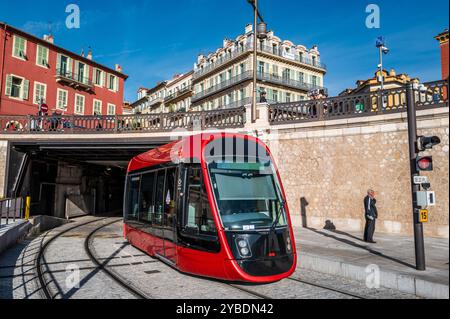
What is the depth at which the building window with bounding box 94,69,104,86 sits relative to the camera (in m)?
36.4

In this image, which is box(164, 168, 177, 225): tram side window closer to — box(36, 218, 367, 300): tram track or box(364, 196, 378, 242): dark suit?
box(36, 218, 367, 300): tram track

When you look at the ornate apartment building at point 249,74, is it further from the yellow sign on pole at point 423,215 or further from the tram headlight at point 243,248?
the tram headlight at point 243,248

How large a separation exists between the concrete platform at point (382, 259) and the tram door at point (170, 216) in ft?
10.5

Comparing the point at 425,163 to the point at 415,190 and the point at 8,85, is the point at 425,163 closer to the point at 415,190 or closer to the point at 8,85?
the point at 415,190

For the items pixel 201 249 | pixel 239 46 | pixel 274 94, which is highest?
pixel 239 46

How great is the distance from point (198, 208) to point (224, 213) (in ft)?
1.88

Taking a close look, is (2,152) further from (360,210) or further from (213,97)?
(213,97)

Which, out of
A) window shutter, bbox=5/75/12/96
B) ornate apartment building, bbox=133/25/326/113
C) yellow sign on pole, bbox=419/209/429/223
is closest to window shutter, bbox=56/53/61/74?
window shutter, bbox=5/75/12/96

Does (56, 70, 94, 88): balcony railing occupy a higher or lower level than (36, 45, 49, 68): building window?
lower

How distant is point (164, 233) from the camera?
24.7ft

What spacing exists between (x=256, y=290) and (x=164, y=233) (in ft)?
8.18
